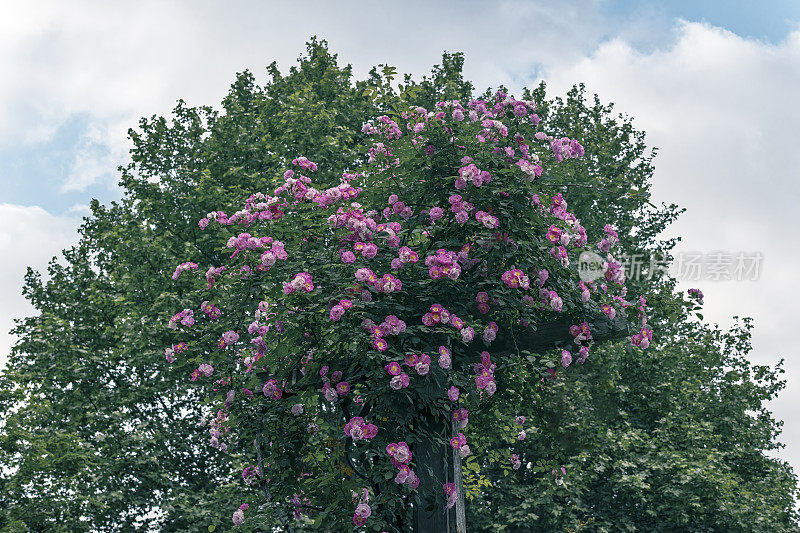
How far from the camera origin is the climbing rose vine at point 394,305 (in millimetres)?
5184

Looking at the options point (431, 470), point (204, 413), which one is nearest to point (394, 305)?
point (431, 470)

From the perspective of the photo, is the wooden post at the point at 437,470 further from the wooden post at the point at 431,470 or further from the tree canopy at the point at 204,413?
the tree canopy at the point at 204,413

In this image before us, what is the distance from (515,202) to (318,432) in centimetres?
254

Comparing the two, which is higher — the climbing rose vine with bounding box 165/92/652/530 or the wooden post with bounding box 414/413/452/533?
the climbing rose vine with bounding box 165/92/652/530

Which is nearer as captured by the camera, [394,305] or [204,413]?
[394,305]

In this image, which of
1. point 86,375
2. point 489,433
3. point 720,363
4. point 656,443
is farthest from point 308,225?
point 720,363

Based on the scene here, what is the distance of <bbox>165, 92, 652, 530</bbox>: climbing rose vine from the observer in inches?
204

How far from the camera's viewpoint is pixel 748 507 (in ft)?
44.7

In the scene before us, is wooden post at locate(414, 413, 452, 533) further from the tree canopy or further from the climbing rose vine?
the tree canopy

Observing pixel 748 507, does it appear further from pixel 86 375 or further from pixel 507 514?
pixel 86 375

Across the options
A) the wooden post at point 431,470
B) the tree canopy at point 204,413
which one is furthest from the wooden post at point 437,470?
the tree canopy at point 204,413

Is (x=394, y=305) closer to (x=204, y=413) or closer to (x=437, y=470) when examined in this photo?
(x=437, y=470)

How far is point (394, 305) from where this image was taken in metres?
5.30

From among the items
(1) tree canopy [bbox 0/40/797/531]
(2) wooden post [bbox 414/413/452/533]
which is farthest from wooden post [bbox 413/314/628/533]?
(1) tree canopy [bbox 0/40/797/531]
